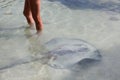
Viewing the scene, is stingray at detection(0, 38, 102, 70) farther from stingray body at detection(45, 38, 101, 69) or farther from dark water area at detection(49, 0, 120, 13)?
dark water area at detection(49, 0, 120, 13)

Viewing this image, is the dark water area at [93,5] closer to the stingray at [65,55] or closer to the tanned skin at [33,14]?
the tanned skin at [33,14]

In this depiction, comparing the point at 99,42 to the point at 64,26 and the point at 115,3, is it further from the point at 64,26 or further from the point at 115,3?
the point at 115,3

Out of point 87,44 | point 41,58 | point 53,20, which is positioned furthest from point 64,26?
point 41,58

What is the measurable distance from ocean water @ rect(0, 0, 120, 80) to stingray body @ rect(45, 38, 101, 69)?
0.27ft

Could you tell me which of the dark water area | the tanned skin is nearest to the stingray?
the tanned skin

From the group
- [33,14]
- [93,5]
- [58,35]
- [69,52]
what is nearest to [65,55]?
[69,52]

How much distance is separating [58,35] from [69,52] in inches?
21.3

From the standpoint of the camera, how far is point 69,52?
3.69 metres

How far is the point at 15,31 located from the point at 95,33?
47.1 inches

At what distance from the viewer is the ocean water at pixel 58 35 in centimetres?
327

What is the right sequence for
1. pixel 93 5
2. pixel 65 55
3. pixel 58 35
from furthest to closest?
pixel 93 5
pixel 58 35
pixel 65 55

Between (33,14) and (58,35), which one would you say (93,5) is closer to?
(58,35)

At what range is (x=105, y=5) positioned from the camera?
5.21m

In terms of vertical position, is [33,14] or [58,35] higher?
[33,14]
